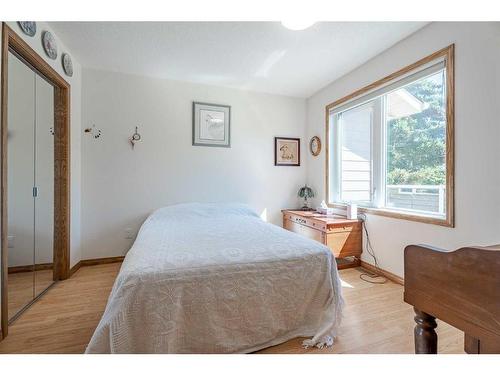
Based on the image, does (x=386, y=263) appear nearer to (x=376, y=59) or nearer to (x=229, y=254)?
(x=229, y=254)

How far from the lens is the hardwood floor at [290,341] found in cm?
141

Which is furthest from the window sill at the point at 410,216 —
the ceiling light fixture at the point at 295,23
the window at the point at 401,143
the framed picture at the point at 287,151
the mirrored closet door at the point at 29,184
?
the mirrored closet door at the point at 29,184

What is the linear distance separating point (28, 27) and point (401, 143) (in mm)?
3512

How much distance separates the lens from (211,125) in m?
3.26

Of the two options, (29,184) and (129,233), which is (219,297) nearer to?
(29,184)

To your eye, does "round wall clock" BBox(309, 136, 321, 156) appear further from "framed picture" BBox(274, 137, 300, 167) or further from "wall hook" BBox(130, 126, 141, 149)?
"wall hook" BBox(130, 126, 141, 149)

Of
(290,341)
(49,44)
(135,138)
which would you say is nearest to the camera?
(290,341)

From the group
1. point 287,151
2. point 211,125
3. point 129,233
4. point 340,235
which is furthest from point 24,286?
point 287,151

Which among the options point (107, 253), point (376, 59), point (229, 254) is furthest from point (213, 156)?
point (376, 59)

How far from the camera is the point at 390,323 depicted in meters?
1.66

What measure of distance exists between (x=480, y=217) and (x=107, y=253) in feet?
12.5

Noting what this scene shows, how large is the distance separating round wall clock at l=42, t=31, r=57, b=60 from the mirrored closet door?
235 mm

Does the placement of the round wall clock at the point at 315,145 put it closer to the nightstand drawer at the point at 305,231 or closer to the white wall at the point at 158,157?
the white wall at the point at 158,157

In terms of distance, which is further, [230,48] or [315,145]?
[315,145]
